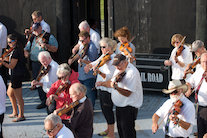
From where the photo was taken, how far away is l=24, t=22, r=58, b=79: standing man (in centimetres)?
720

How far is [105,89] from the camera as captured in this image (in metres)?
5.87

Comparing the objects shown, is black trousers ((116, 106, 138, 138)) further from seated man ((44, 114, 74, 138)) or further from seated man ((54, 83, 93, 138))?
seated man ((44, 114, 74, 138))

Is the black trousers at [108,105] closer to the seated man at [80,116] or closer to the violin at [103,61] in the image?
the violin at [103,61]

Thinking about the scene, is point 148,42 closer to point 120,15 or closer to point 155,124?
point 120,15

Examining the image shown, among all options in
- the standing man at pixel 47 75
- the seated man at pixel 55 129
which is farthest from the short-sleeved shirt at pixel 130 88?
the standing man at pixel 47 75

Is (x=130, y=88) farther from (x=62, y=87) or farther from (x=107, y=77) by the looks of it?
(x=62, y=87)

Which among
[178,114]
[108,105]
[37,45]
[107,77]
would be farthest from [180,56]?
[37,45]

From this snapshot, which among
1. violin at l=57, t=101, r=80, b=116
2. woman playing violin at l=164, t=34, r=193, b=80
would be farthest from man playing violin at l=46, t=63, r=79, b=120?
woman playing violin at l=164, t=34, r=193, b=80

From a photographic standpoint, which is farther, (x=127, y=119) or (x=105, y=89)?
(x=105, y=89)

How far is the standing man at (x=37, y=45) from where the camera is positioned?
7.20 metres

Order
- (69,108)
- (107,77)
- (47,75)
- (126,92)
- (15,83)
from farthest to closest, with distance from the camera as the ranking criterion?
(15,83), (47,75), (107,77), (126,92), (69,108)

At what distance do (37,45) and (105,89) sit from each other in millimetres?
2292

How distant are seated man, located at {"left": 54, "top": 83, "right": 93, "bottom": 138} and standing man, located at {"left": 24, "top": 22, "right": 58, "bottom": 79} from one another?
2857mm

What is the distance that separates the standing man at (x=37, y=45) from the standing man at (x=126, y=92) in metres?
2.70
